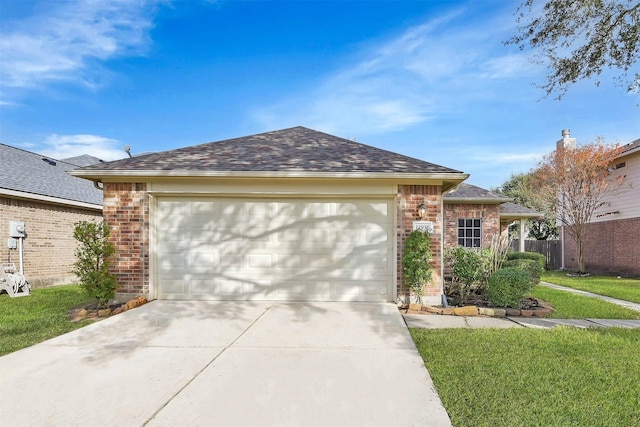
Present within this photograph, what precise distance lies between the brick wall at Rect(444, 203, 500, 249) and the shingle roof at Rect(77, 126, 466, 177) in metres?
6.42

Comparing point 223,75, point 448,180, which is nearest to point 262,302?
point 448,180

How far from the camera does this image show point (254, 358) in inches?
169

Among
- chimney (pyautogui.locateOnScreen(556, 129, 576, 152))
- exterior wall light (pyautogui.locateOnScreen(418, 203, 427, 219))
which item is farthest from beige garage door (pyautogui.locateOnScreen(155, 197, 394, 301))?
chimney (pyautogui.locateOnScreen(556, 129, 576, 152))

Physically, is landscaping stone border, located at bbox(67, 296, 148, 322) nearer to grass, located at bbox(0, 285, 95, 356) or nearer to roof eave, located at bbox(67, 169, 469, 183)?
grass, located at bbox(0, 285, 95, 356)

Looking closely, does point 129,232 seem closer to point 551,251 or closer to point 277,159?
point 277,159

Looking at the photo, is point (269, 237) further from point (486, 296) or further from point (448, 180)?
point (486, 296)

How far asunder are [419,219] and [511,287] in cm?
222

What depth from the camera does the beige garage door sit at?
24.0 ft

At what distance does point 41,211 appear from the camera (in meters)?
11.0

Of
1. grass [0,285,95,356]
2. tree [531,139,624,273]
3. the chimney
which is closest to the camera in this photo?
Answer: grass [0,285,95,356]

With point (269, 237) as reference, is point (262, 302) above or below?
below

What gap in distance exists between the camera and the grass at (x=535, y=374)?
Result: 301cm

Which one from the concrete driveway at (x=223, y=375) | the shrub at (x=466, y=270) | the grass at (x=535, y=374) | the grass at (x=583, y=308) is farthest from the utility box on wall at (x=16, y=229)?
the grass at (x=583, y=308)

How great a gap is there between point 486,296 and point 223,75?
1065cm
